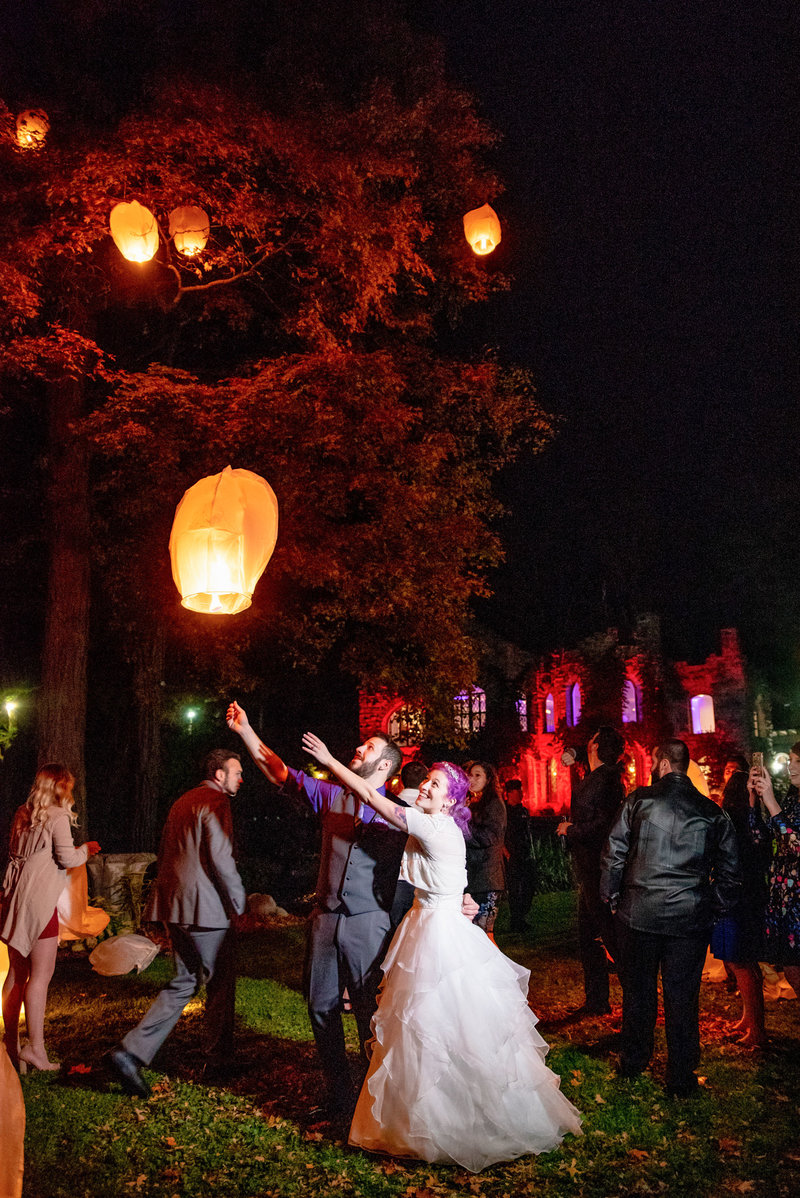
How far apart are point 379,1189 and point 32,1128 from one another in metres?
2.06

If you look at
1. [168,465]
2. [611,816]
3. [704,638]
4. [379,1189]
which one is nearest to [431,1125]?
[379,1189]

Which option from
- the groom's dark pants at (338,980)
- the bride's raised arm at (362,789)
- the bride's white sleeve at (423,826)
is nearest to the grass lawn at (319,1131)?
the groom's dark pants at (338,980)

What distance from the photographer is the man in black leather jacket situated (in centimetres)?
524

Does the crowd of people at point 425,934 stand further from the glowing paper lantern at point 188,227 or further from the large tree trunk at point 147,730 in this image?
the large tree trunk at point 147,730

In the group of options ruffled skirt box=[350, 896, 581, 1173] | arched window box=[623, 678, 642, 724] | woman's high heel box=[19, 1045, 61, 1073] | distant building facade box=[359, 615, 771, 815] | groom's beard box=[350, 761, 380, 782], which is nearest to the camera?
ruffled skirt box=[350, 896, 581, 1173]

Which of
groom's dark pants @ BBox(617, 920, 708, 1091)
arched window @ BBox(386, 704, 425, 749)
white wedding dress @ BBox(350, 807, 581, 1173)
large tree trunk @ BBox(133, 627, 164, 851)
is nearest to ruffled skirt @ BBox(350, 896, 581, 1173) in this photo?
white wedding dress @ BBox(350, 807, 581, 1173)

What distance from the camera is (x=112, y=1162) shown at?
4.38 metres

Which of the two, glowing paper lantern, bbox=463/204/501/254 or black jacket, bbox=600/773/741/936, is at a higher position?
glowing paper lantern, bbox=463/204/501/254

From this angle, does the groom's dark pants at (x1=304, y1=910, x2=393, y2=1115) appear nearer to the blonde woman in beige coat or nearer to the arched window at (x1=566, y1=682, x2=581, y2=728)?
the blonde woman in beige coat

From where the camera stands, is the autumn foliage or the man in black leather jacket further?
the autumn foliage

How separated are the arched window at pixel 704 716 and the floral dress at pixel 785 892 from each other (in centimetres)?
3163

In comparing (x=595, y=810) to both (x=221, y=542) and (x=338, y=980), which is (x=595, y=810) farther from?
(x=221, y=542)

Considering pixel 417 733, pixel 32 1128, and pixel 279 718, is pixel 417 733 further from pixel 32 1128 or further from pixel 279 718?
pixel 32 1128

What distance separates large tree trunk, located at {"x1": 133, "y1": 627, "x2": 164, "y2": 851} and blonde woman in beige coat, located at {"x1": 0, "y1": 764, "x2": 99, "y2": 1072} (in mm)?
7321
